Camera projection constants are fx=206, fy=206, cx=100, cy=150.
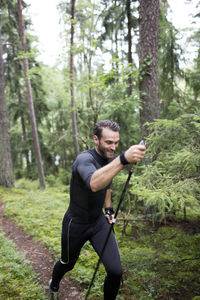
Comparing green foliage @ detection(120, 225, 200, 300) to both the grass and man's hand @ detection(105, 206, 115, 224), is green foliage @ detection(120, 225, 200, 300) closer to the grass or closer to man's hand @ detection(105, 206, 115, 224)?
the grass

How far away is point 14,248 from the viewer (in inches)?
185

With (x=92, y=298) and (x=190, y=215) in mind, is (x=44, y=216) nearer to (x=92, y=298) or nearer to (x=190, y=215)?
(x=92, y=298)

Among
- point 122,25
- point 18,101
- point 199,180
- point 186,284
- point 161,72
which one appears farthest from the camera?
point 18,101

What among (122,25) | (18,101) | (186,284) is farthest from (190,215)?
(18,101)

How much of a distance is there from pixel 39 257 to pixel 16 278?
2.99 ft

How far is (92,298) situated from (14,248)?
92.7 inches

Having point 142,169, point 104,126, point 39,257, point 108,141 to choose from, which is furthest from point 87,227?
point 142,169

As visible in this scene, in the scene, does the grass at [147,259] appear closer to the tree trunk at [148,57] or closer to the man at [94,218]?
the man at [94,218]

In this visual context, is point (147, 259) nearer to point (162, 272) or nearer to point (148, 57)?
point (162, 272)

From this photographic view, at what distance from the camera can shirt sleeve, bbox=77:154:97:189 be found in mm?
1965

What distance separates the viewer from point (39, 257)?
4430 millimetres

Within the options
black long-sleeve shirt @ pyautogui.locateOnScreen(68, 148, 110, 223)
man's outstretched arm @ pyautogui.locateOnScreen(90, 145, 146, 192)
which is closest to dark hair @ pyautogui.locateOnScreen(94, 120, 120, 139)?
black long-sleeve shirt @ pyautogui.locateOnScreen(68, 148, 110, 223)

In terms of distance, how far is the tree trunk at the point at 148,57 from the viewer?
17.6ft

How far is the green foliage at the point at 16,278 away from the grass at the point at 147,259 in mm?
690
